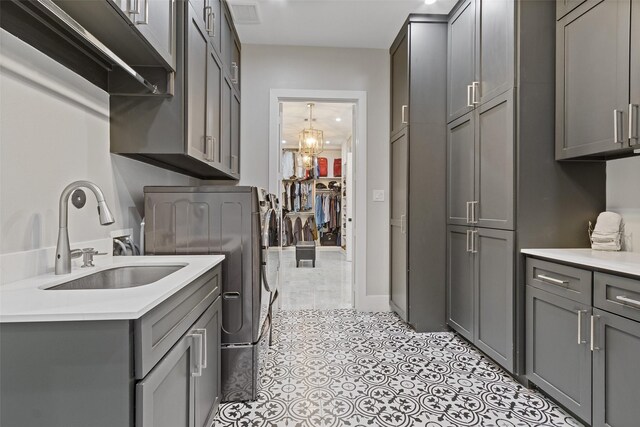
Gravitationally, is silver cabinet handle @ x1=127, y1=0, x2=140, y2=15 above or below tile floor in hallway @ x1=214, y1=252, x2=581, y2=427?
above

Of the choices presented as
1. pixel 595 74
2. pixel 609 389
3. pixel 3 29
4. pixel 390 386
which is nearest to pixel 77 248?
pixel 3 29

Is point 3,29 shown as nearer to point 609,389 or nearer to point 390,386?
point 390,386

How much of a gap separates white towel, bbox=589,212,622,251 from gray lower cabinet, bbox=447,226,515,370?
0.43m

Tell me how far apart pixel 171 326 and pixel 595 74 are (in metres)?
2.29

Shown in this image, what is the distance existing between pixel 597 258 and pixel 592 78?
3.11 ft

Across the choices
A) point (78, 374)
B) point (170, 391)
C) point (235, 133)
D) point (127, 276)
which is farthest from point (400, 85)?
point (78, 374)

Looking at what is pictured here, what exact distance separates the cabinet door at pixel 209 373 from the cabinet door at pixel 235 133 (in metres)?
1.71

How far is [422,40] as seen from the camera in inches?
113

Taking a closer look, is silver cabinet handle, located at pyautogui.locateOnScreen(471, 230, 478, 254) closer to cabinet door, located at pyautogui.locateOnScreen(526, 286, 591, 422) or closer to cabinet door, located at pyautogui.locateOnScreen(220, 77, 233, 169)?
cabinet door, located at pyautogui.locateOnScreen(526, 286, 591, 422)

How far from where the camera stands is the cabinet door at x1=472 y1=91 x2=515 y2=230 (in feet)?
6.67

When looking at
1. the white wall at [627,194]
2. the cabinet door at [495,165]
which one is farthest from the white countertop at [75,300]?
the white wall at [627,194]

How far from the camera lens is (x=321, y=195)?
8.46 meters

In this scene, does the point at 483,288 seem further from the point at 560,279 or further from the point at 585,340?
the point at 585,340

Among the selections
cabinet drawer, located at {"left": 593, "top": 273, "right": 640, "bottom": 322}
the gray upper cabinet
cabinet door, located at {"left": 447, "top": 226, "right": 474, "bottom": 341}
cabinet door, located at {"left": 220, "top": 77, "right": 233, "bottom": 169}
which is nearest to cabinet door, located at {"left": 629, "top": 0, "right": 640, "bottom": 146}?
cabinet drawer, located at {"left": 593, "top": 273, "right": 640, "bottom": 322}
